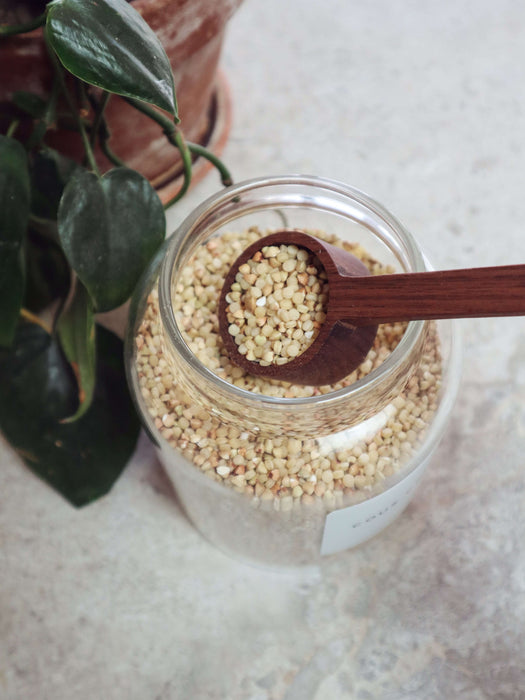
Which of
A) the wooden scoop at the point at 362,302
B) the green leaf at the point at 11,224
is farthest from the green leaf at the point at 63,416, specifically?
the wooden scoop at the point at 362,302

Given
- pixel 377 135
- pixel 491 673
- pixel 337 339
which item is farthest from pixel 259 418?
pixel 377 135

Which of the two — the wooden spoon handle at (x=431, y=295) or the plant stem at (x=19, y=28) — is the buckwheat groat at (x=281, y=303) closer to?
the wooden spoon handle at (x=431, y=295)

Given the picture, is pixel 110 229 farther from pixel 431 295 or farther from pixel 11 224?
pixel 431 295

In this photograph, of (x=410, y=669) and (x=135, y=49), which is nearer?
(x=135, y=49)

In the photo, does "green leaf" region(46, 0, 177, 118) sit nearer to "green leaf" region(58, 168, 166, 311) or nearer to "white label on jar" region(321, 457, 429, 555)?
"green leaf" region(58, 168, 166, 311)

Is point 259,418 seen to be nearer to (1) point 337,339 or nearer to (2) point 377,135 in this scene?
(1) point 337,339

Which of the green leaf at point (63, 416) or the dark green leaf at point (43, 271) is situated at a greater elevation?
the dark green leaf at point (43, 271)
